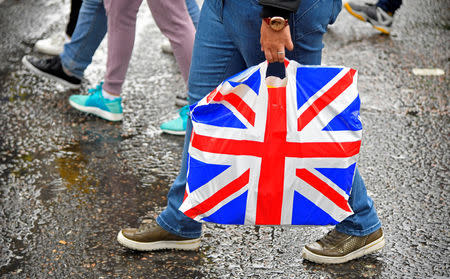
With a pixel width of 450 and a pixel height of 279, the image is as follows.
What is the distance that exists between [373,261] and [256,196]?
80cm

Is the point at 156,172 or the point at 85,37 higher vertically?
the point at 85,37

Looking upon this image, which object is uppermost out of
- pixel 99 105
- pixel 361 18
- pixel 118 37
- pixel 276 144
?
pixel 276 144

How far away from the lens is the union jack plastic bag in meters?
2.21

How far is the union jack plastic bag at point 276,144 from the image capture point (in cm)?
221

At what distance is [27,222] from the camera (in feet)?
9.98

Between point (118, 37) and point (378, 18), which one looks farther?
point (378, 18)

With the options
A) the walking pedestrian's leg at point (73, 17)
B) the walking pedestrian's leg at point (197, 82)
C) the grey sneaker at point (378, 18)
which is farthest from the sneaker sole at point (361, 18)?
the walking pedestrian's leg at point (197, 82)

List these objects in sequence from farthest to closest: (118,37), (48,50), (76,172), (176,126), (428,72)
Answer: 1. (48,50)
2. (428,72)
3. (176,126)
4. (118,37)
5. (76,172)

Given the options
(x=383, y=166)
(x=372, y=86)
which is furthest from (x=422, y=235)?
(x=372, y=86)

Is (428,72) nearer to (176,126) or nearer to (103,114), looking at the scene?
(176,126)

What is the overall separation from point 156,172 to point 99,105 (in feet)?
2.62

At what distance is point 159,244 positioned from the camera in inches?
110

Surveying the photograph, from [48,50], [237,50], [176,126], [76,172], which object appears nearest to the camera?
[237,50]

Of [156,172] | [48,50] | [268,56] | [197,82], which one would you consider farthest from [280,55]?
[48,50]
